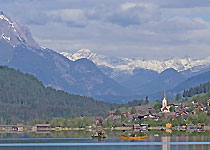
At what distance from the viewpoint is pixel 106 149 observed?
193m

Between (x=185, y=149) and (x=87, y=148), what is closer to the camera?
(x=185, y=149)

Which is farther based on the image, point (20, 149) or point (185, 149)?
point (20, 149)

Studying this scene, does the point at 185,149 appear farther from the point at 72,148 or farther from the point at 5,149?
the point at 5,149

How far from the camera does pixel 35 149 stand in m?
199

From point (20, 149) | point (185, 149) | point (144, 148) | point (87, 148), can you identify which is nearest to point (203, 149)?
point (185, 149)

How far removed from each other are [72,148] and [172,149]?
26027 mm

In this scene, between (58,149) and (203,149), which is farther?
(58,149)

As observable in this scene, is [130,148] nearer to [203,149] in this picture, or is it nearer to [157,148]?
[157,148]

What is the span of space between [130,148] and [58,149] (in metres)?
17.0

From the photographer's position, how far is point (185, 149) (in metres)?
185

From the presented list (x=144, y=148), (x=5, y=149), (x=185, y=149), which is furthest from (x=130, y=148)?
(x=5, y=149)

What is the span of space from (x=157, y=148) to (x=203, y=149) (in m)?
13.1

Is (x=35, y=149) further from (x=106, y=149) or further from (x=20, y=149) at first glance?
(x=106, y=149)

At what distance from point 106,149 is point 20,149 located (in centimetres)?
2145
